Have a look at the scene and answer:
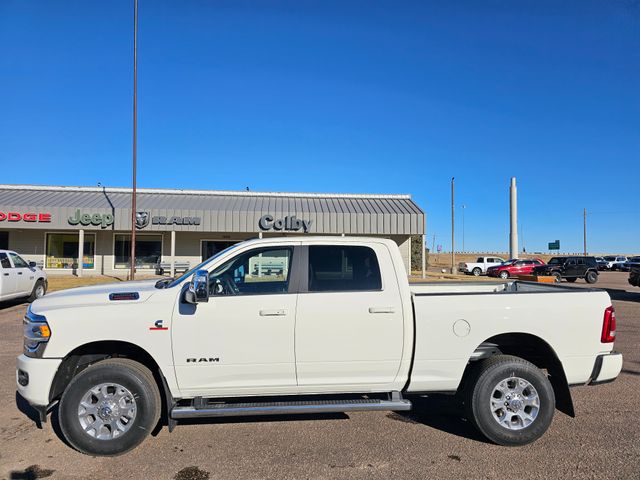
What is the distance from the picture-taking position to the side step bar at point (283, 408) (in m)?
3.79

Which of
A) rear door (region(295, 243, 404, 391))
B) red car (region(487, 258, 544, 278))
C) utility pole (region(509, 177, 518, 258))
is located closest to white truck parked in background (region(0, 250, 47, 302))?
rear door (region(295, 243, 404, 391))

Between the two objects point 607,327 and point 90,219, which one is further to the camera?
point 90,219

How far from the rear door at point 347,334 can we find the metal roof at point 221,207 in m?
20.7

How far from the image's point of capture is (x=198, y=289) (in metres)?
3.78

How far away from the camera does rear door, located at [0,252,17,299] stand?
11.3 m

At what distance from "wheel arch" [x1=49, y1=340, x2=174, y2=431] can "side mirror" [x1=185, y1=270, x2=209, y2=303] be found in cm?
68

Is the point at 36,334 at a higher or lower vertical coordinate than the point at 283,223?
lower

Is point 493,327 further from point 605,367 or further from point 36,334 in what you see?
point 36,334

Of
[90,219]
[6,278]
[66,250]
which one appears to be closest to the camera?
[6,278]

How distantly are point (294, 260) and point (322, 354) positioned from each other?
91 cm

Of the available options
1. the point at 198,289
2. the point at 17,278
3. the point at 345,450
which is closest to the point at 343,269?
the point at 198,289

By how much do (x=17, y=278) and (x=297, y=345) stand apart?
11.4 m

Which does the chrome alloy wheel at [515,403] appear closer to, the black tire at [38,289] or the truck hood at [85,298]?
the truck hood at [85,298]

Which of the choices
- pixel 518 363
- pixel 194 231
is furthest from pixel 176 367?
pixel 194 231
